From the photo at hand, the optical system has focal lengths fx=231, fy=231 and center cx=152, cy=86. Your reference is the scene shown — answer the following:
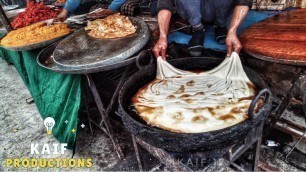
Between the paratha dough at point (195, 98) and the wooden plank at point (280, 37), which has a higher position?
the wooden plank at point (280, 37)

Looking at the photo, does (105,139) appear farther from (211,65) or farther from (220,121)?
(220,121)

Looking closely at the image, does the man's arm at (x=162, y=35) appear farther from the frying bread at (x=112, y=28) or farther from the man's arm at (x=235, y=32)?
the man's arm at (x=235, y=32)

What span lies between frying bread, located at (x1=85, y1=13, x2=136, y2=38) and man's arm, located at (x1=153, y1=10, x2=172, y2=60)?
1.32 feet

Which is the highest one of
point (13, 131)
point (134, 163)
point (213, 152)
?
point (213, 152)

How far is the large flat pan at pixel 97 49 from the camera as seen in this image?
261 centimetres

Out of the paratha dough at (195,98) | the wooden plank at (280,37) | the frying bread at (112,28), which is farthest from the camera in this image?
the frying bread at (112,28)

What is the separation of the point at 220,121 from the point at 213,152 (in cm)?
25

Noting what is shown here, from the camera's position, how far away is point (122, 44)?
295cm

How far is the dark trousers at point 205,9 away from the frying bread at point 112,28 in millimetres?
848

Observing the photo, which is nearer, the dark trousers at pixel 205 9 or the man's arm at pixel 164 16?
the man's arm at pixel 164 16

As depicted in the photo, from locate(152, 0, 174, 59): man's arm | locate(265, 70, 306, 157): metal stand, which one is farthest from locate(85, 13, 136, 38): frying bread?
locate(265, 70, 306, 157): metal stand

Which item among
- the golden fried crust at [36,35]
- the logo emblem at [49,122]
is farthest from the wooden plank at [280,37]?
the logo emblem at [49,122]

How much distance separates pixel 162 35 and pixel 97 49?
864 mm

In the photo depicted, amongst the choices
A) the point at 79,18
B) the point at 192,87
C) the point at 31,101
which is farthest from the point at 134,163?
the point at 31,101
